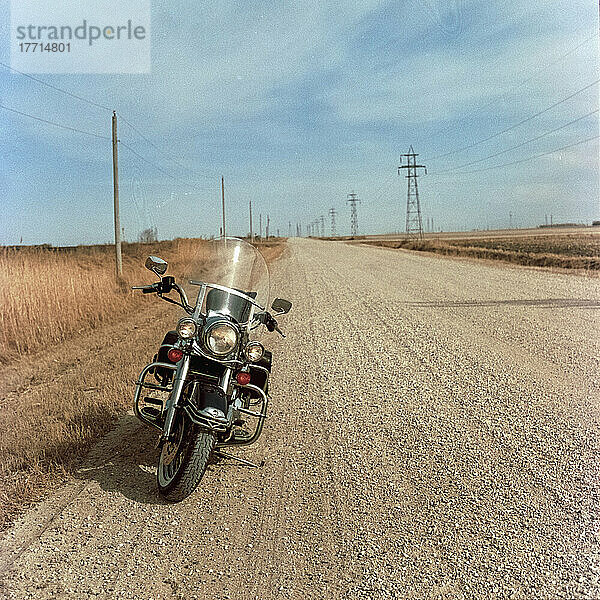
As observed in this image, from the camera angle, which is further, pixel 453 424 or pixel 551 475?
pixel 453 424

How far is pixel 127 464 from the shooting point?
4652mm

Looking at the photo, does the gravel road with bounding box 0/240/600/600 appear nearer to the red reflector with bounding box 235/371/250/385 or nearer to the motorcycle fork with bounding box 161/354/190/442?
the motorcycle fork with bounding box 161/354/190/442

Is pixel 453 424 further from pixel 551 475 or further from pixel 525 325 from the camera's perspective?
pixel 525 325

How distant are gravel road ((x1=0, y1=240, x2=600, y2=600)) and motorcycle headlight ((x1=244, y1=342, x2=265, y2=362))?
35.8 inches

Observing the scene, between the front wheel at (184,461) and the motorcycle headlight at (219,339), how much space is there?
0.53 meters

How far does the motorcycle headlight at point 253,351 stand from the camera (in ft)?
13.9

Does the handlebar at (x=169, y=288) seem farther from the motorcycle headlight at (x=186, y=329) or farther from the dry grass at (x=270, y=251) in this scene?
the dry grass at (x=270, y=251)

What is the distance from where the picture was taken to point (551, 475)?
13.8 feet

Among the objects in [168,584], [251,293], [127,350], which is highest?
[251,293]

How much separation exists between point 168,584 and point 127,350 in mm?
5943

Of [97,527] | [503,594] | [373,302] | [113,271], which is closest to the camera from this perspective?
[503,594]

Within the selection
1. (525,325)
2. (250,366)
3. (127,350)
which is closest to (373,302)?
(525,325)

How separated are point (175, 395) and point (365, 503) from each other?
1.44 meters

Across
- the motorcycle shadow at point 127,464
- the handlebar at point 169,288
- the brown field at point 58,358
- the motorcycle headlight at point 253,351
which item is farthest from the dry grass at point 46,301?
the motorcycle headlight at point 253,351
